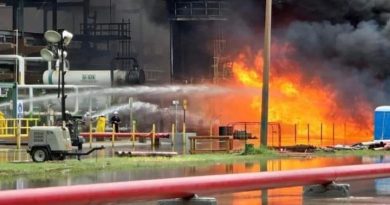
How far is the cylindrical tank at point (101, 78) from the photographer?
43844 mm

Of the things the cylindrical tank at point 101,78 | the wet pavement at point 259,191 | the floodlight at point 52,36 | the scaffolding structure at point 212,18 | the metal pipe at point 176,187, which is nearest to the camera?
the metal pipe at point 176,187

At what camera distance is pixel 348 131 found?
38.1 meters

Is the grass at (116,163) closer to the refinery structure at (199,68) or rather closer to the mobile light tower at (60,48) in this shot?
the mobile light tower at (60,48)

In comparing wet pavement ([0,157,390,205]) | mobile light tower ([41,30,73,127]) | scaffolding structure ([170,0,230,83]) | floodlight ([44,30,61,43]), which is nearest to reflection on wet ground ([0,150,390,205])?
wet pavement ([0,157,390,205])

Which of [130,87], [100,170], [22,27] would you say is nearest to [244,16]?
[130,87]

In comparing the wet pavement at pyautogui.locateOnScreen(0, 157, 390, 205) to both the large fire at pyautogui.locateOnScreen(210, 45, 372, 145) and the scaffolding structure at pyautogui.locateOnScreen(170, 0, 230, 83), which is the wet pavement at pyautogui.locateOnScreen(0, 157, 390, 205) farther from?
the scaffolding structure at pyautogui.locateOnScreen(170, 0, 230, 83)

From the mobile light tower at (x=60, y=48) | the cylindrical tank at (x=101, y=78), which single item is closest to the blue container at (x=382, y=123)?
the mobile light tower at (x=60, y=48)

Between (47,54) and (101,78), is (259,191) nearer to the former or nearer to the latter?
(47,54)

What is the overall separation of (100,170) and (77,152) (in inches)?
120

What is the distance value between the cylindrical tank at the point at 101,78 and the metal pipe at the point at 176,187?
33161 millimetres

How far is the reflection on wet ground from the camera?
10.9 metres

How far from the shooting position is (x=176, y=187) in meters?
8.43

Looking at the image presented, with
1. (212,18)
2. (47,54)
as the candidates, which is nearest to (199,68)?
(212,18)

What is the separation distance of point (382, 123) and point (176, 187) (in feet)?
74.9
